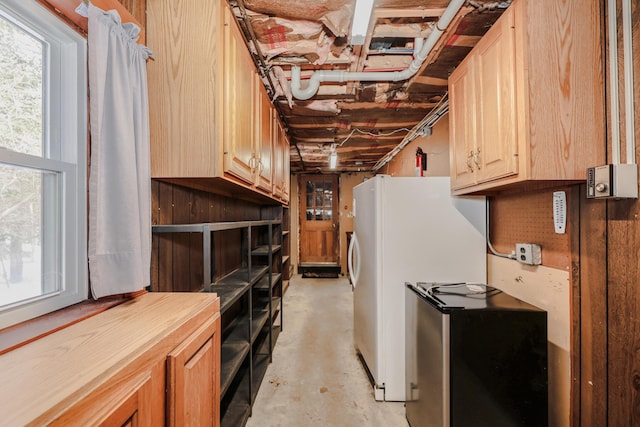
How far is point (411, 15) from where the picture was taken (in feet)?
4.89

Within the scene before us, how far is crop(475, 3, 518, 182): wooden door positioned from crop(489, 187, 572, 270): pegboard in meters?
0.40

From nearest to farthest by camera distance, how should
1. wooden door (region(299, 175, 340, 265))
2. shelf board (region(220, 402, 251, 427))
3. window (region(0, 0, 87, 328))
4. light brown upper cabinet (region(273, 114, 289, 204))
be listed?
1. window (region(0, 0, 87, 328))
2. shelf board (region(220, 402, 251, 427))
3. light brown upper cabinet (region(273, 114, 289, 204))
4. wooden door (region(299, 175, 340, 265))

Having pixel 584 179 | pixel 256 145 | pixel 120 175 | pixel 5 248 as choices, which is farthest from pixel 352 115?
pixel 5 248

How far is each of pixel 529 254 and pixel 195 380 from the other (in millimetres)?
1769

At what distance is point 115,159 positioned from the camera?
1.06 meters

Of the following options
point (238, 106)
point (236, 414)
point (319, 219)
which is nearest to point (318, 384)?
point (236, 414)

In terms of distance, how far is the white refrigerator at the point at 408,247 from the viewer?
210 cm

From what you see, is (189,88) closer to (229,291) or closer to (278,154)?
(229,291)

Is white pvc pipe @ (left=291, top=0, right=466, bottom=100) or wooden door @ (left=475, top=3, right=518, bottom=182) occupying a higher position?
white pvc pipe @ (left=291, top=0, right=466, bottom=100)

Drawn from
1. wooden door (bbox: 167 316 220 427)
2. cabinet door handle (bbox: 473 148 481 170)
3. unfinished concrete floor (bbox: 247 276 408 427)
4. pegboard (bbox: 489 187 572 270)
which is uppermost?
cabinet door handle (bbox: 473 148 481 170)

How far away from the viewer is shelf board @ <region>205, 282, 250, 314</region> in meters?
1.65

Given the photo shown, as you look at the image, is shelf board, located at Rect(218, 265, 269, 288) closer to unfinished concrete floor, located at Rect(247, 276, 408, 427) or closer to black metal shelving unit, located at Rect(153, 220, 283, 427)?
black metal shelving unit, located at Rect(153, 220, 283, 427)

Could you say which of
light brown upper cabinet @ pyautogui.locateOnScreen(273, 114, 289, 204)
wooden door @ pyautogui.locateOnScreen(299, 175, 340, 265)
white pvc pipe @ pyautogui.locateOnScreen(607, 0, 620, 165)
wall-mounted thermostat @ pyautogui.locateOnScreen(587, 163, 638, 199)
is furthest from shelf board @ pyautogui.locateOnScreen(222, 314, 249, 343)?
wooden door @ pyautogui.locateOnScreen(299, 175, 340, 265)

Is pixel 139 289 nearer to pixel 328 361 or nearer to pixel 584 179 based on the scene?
pixel 584 179
